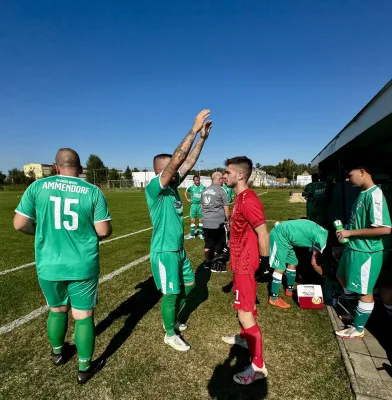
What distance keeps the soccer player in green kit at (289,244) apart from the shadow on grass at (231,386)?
5.12ft

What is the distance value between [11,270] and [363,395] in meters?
6.84

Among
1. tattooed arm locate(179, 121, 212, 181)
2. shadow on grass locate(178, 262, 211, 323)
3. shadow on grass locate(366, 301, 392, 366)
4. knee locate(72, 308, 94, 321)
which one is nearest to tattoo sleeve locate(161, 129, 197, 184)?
tattooed arm locate(179, 121, 212, 181)

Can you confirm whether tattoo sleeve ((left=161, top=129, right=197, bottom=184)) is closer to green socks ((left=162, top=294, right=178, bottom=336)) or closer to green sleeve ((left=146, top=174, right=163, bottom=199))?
green sleeve ((left=146, top=174, right=163, bottom=199))

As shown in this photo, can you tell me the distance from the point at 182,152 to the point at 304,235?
2.83 metres

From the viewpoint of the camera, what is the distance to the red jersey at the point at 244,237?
259cm

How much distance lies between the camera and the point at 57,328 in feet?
9.30

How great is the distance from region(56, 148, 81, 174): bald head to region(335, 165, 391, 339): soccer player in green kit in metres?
3.10

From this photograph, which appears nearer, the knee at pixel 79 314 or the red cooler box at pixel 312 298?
the knee at pixel 79 314

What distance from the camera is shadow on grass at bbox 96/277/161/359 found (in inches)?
133

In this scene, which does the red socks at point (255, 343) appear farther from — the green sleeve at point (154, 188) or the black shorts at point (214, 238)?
the black shorts at point (214, 238)

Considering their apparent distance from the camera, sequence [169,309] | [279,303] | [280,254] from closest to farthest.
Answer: [169,309]
[279,303]
[280,254]

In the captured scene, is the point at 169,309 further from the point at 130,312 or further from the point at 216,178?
the point at 216,178

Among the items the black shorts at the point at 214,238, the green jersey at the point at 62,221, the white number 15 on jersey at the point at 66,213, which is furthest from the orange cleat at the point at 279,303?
the white number 15 on jersey at the point at 66,213

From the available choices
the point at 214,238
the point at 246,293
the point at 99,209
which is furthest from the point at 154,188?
the point at 214,238
